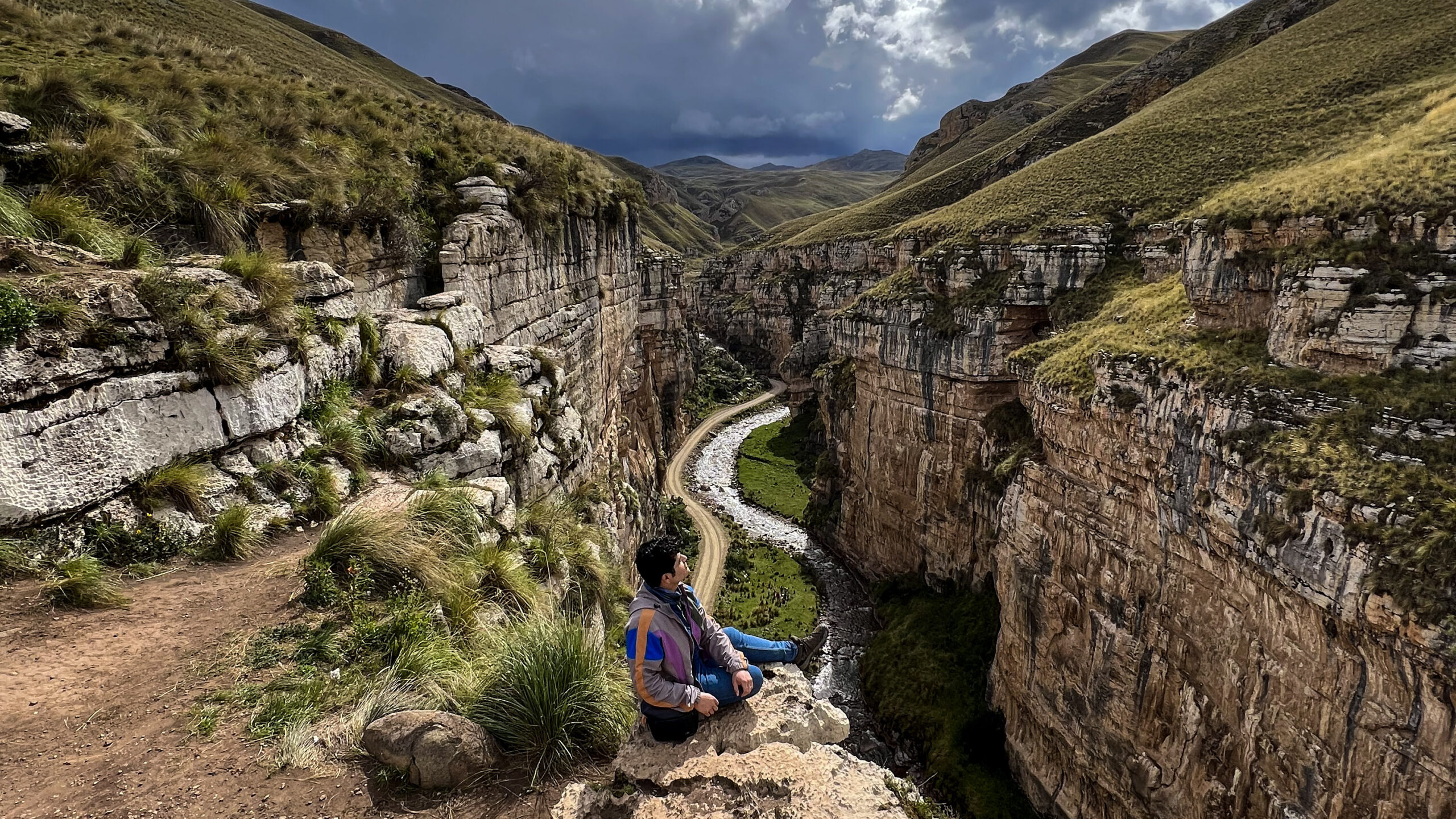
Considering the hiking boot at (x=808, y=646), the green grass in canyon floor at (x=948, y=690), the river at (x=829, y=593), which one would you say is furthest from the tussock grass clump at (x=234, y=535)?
the green grass in canyon floor at (x=948, y=690)

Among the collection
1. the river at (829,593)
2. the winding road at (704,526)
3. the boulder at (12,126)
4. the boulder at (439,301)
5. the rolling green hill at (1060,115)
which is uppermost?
the rolling green hill at (1060,115)

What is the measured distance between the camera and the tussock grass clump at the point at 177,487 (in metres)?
7.22

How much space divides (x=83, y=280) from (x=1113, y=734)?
25.1 m

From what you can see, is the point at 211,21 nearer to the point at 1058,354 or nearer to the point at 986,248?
the point at 986,248

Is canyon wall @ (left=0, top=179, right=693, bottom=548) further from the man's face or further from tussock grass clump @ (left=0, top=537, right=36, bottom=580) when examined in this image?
the man's face

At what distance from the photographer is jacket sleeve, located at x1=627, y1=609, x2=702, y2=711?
500cm

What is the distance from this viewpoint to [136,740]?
4.73 meters

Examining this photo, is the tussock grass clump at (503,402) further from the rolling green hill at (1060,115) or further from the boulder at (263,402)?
the rolling green hill at (1060,115)

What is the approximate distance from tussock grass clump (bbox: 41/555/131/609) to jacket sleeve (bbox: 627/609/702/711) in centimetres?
540

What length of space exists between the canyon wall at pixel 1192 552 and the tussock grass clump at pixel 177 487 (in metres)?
18.8

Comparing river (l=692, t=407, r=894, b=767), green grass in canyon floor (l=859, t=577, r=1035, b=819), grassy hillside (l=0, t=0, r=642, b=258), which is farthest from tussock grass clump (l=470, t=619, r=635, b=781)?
green grass in canyon floor (l=859, t=577, r=1035, b=819)

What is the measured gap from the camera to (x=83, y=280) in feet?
24.8

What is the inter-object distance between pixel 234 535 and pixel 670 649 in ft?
19.4

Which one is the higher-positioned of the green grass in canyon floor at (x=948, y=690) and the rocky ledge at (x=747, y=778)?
the rocky ledge at (x=747, y=778)
